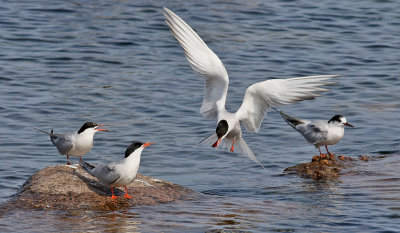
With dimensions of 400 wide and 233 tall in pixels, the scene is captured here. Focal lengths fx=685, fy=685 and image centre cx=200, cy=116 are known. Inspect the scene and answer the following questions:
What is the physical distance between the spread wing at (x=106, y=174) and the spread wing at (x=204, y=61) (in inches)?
86.3

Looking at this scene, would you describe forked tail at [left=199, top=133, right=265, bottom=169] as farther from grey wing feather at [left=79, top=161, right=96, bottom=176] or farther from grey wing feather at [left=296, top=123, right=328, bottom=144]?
grey wing feather at [left=79, top=161, right=96, bottom=176]

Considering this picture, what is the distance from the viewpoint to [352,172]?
8.46 metres

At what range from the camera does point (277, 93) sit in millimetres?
7930

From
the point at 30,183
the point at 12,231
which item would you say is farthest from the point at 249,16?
the point at 12,231

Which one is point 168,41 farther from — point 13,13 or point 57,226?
point 57,226

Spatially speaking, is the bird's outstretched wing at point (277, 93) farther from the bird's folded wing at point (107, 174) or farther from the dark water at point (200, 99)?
the bird's folded wing at point (107, 174)

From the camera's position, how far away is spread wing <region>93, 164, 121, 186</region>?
21.6ft

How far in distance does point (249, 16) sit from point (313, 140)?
9.11m

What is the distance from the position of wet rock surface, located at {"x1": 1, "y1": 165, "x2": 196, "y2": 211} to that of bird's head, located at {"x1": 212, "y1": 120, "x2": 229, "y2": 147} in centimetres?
80

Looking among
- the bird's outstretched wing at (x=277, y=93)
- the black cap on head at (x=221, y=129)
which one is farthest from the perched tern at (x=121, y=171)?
the bird's outstretched wing at (x=277, y=93)

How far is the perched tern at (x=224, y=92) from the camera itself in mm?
7830

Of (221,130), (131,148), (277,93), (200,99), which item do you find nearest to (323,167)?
(277,93)

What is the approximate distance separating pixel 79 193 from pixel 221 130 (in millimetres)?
1866

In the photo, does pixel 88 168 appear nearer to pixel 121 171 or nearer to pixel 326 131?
pixel 121 171
